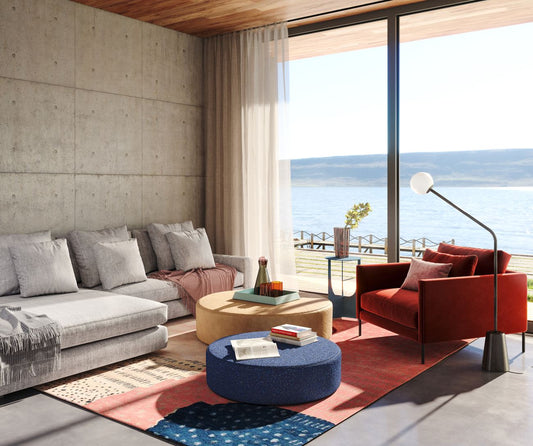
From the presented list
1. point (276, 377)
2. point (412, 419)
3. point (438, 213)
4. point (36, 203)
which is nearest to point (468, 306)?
point (412, 419)

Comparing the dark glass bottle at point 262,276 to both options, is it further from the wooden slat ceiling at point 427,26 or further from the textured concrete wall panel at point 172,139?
the wooden slat ceiling at point 427,26

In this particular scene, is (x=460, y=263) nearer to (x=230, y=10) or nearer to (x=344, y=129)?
(x=230, y=10)

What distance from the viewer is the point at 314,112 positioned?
23.9 meters

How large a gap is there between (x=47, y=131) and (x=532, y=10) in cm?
475

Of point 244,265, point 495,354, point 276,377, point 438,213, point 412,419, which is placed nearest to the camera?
point 412,419

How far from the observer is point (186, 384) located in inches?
139

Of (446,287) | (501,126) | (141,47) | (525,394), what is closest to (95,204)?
(141,47)

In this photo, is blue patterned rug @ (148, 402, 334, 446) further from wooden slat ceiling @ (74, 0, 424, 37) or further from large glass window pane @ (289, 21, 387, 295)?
large glass window pane @ (289, 21, 387, 295)

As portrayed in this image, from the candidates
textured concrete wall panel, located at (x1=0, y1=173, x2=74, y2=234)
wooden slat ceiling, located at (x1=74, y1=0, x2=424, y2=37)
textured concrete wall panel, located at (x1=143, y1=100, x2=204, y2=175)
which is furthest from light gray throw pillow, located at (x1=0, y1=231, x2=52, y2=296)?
wooden slat ceiling, located at (x1=74, y1=0, x2=424, y2=37)

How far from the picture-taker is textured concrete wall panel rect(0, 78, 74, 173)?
486cm

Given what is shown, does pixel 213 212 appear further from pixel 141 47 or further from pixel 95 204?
pixel 141 47

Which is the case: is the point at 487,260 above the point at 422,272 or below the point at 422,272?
above

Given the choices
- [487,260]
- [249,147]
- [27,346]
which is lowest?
[27,346]

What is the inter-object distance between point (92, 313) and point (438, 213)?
2153 centimetres
